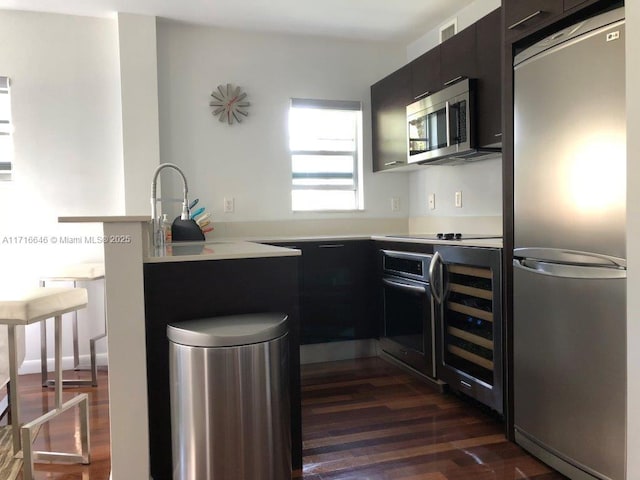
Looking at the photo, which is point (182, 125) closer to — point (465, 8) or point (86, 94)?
point (86, 94)

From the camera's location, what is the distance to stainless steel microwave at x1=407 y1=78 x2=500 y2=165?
9.38 feet

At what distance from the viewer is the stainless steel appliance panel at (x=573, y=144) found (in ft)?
5.51

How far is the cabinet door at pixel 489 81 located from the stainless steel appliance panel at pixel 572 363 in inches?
35.6

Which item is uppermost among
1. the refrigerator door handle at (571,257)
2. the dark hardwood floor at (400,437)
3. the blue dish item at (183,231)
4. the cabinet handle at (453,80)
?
the cabinet handle at (453,80)

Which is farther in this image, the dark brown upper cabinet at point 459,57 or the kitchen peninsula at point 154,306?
the dark brown upper cabinet at point 459,57

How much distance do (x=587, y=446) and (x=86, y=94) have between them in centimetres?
355

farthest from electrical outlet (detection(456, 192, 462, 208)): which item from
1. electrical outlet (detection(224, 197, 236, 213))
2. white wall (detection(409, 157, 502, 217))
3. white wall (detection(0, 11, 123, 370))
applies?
white wall (detection(0, 11, 123, 370))

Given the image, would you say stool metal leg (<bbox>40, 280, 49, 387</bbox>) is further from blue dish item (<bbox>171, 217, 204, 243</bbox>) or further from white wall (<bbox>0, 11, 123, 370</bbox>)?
blue dish item (<bbox>171, 217, 204, 243</bbox>)

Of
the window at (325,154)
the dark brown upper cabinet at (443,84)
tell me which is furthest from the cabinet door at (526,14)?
the window at (325,154)

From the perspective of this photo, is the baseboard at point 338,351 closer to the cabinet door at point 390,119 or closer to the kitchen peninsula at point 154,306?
the cabinet door at point 390,119

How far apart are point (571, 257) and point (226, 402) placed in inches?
51.3

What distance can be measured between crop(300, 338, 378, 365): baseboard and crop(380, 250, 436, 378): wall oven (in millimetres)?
312

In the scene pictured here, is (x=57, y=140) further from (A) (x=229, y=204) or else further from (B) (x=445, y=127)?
(B) (x=445, y=127)

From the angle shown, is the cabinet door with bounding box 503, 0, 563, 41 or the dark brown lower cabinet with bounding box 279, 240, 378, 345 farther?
the dark brown lower cabinet with bounding box 279, 240, 378, 345
